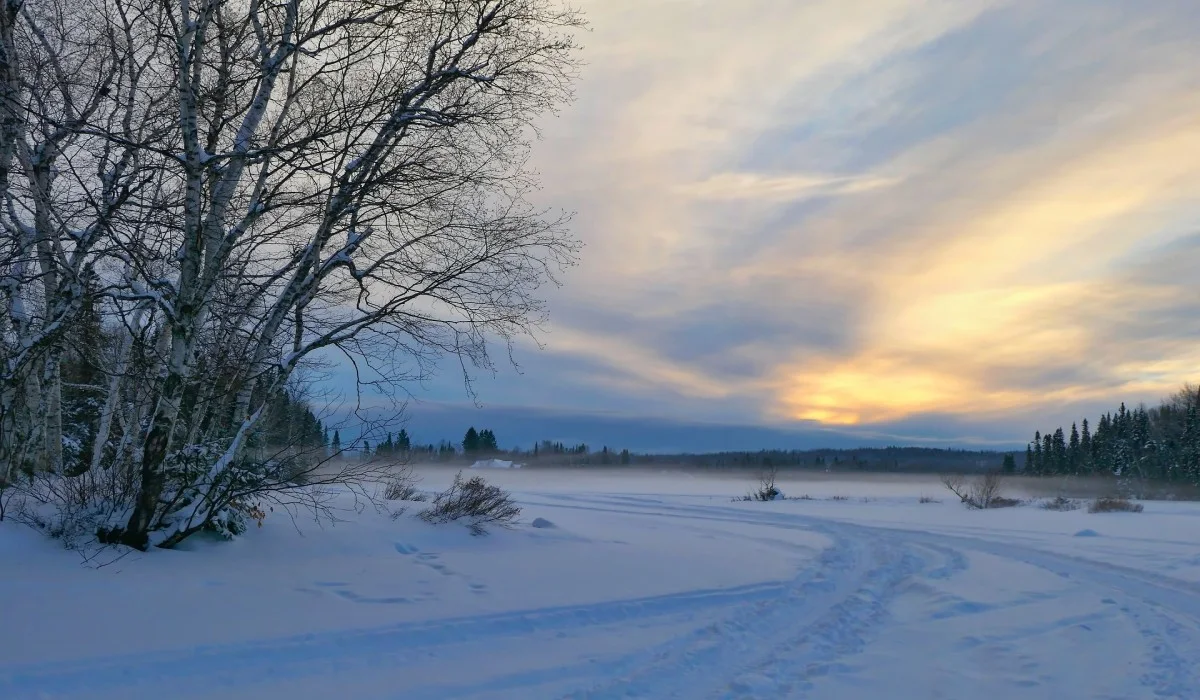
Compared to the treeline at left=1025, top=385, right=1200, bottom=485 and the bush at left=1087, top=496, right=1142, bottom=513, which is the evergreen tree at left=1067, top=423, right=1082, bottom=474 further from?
the bush at left=1087, top=496, right=1142, bottom=513

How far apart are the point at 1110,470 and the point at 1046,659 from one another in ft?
246

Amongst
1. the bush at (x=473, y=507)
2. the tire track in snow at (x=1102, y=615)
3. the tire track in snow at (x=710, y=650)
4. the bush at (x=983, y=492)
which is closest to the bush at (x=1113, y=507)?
the bush at (x=983, y=492)

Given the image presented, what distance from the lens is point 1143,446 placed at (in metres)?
65.6

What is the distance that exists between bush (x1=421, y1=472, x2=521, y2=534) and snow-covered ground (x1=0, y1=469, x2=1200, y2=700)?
0.42m

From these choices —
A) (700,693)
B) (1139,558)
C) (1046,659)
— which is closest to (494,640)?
(700,693)

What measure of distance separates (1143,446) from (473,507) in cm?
7185

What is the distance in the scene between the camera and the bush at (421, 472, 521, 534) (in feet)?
42.4

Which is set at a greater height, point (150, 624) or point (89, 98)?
point (89, 98)

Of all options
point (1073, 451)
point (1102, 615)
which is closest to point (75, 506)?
point (1102, 615)

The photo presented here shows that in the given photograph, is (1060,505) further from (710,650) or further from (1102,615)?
(710,650)

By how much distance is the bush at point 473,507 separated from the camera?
1293 centimetres

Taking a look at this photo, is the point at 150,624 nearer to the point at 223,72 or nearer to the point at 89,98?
the point at 223,72

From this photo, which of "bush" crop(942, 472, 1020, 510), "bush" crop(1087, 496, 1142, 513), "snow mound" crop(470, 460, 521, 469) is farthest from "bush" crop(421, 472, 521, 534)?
"snow mound" crop(470, 460, 521, 469)

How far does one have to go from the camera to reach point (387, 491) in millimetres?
15102
